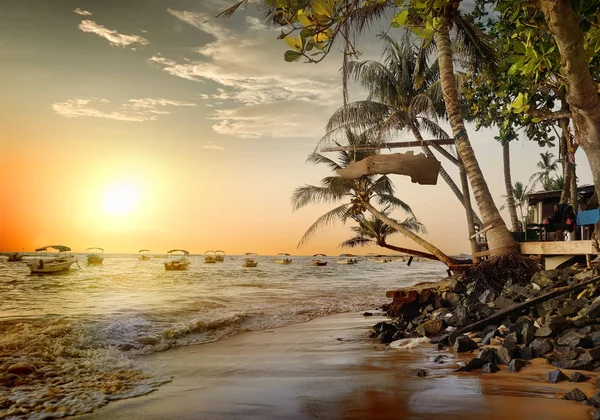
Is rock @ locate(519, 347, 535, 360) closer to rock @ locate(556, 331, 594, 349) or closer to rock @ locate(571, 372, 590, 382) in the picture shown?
rock @ locate(556, 331, 594, 349)

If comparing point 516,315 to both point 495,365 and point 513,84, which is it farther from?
point 513,84

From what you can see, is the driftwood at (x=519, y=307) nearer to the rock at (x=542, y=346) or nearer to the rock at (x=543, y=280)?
the rock at (x=543, y=280)

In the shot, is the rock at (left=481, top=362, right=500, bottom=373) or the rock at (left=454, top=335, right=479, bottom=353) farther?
the rock at (left=454, top=335, right=479, bottom=353)

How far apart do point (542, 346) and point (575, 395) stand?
1458 millimetres

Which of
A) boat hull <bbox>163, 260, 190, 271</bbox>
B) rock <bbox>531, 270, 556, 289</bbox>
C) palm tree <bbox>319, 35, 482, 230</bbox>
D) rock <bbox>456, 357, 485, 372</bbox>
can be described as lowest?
boat hull <bbox>163, 260, 190, 271</bbox>

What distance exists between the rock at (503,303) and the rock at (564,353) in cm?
215

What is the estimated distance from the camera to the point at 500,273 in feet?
28.8

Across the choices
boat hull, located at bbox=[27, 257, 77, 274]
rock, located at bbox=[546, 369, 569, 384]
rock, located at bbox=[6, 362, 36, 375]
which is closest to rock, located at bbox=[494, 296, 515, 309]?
rock, located at bbox=[546, 369, 569, 384]

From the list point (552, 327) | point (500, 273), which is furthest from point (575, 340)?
point (500, 273)

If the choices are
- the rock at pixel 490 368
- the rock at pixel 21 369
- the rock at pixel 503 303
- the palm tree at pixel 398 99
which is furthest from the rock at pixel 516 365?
the palm tree at pixel 398 99

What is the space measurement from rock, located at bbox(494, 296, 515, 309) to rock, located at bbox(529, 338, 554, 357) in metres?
1.88

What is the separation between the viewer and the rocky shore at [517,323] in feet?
15.2

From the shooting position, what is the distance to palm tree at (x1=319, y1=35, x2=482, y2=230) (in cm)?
1980

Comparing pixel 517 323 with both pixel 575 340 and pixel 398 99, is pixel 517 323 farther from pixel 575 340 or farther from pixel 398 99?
pixel 398 99
